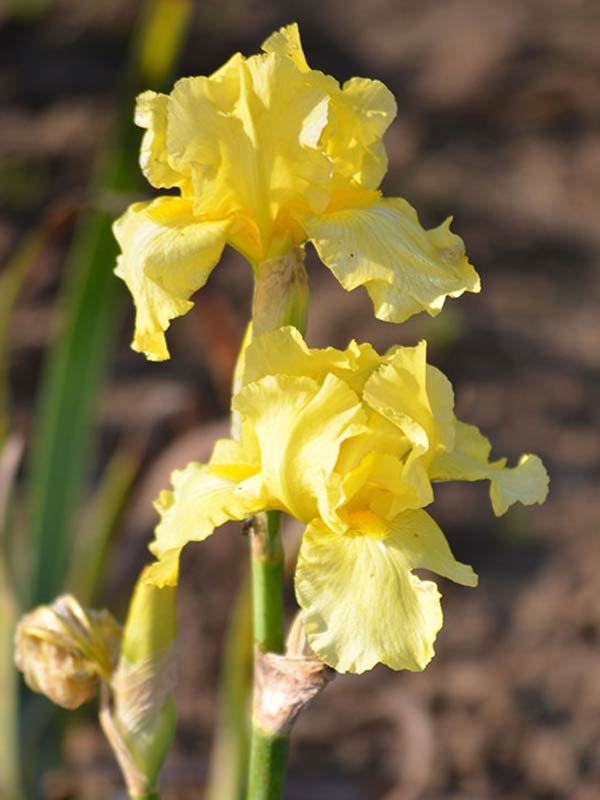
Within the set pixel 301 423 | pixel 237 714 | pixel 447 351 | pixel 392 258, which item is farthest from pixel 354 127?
pixel 447 351

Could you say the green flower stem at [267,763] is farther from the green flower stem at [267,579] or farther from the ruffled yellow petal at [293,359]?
the ruffled yellow petal at [293,359]

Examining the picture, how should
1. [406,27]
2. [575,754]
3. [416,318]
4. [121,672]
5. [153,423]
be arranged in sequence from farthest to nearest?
[406,27] < [416,318] < [575,754] < [153,423] < [121,672]

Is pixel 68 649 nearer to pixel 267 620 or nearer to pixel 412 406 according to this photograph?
pixel 267 620

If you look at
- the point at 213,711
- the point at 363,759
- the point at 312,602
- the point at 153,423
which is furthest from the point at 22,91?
the point at 312,602

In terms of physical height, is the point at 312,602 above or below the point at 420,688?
above

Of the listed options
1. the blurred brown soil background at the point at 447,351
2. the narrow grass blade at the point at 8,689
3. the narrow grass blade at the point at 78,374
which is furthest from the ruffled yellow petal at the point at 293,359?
the narrow grass blade at the point at 78,374

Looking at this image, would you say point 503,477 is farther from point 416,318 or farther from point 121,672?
point 416,318

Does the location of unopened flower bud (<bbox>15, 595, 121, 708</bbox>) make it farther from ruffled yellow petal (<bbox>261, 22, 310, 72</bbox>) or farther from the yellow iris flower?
ruffled yellow petal (<bbox>261, 22, 310, 72</bbox>)
